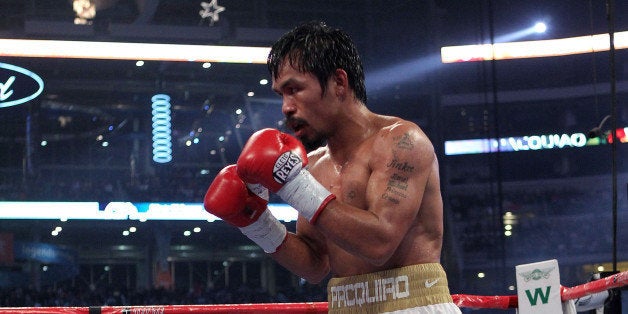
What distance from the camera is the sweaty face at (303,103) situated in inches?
65.5

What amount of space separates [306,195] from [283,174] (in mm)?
65

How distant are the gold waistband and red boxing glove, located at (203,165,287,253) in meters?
0.24

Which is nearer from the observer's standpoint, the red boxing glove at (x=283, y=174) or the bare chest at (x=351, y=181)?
the red boxing glove at (x=283, y=174)

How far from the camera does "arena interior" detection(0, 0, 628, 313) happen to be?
14594 mm

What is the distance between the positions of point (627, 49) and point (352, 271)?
720 inches

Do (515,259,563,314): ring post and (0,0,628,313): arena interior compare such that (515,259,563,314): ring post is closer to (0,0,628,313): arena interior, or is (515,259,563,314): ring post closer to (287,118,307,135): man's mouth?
(287,118,307,135): man's mouth

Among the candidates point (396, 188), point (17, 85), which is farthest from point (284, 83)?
point (17, 85)

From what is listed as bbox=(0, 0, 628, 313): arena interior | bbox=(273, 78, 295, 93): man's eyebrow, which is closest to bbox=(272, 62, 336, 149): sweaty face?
bbox=(273, 78, 295, 93): man's eyebrow

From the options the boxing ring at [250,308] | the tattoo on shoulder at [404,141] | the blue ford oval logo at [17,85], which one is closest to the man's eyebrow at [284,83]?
the tattoo on shoulder at [404,141]

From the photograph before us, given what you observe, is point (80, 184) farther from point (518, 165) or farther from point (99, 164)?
point (518, 165)

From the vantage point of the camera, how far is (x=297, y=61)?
1.68m

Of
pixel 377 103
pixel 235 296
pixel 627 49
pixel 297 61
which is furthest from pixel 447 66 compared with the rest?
pixel 297 61

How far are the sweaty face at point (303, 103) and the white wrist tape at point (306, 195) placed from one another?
13 centimetres

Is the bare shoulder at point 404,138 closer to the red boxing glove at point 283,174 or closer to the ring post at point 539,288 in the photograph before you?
the red boxing glove at point 283,174
